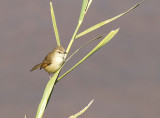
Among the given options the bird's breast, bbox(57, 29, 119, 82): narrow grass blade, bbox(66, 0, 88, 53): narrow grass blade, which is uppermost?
the bird's breast

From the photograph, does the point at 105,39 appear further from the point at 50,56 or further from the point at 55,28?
the point at 50,56

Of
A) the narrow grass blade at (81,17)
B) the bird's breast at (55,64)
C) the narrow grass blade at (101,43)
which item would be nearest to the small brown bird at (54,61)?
the bird's breast at (55,64)

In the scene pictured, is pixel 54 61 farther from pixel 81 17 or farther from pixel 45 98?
pixel 45 98

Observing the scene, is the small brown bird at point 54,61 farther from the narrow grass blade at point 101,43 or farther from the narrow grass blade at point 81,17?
the narrow grass blade at point 101,43

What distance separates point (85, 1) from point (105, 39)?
222 mm

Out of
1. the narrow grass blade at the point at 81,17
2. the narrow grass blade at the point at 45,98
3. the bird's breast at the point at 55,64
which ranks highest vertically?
the bird's breast at the point at 55,64

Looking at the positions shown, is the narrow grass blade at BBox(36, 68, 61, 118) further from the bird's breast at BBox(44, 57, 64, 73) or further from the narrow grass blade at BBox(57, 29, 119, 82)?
the bird's breast at BBox(44, 57, 64, 73)

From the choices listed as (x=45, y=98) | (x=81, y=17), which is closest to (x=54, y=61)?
(x=81, y=17)

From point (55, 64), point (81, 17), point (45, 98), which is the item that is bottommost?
point (45, 98)

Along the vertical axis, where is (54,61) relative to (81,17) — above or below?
above

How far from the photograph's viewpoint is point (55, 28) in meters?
1.20

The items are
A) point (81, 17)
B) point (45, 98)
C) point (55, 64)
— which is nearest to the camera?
point (45, 98)

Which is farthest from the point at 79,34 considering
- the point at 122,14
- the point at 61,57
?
the point at 61,57

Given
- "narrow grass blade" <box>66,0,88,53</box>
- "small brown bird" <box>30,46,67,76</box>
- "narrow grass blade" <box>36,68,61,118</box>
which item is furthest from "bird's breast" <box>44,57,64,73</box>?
"narrow grass blade" <box>36,68,61,118</box>
